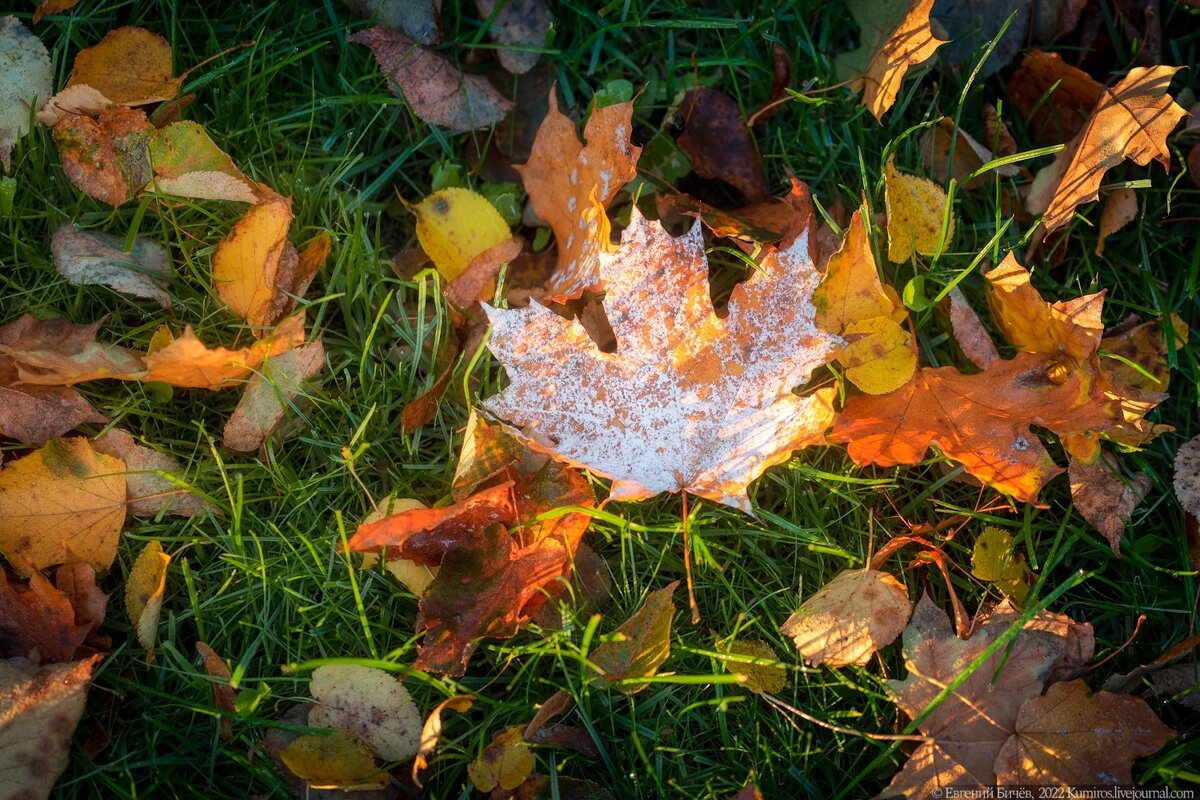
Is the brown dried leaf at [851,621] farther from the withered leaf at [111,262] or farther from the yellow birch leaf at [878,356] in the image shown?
the withered leaf at [111,262]

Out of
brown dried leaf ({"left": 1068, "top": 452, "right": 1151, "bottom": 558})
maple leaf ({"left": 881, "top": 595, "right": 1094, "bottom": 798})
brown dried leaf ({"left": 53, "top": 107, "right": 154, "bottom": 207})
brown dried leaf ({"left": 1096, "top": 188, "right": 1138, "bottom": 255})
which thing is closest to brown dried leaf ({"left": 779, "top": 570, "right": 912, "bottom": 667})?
maple leaf ({"left": 881, "top": 595, "right": 1094, "bottom": 798})

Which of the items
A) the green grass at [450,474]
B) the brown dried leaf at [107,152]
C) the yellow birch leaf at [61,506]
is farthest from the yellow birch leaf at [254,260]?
the yellow birch leaf at [61,506]

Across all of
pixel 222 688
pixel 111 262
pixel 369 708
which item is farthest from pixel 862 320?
pixel 111 262

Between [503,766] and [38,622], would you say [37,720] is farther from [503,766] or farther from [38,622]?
[503,766]

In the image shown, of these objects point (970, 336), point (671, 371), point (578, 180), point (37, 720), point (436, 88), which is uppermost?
point (436, 88)

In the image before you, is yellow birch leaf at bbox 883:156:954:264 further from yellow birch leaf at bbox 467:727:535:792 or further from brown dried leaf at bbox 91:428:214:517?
brown dried leaf at bbox 91:428:214:517

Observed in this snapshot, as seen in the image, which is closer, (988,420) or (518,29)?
(988,420)

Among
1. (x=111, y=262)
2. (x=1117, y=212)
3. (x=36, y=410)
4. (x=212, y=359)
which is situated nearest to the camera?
(x=212, y=359)
